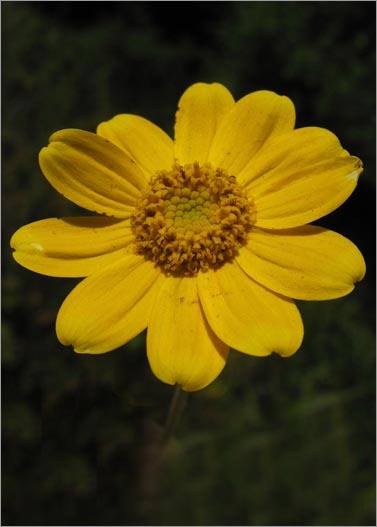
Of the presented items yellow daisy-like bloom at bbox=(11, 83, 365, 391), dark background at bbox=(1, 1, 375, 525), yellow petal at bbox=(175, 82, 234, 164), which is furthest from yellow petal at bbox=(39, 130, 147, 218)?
dark background at bbox=(1, 1, 375, 525)

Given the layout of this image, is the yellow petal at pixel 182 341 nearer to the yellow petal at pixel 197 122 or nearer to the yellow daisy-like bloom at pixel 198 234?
the yellow daisy-like bloom at pixel 198 234

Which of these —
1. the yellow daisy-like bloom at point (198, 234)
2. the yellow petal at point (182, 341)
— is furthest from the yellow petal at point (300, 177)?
the yellow petal at point (182, 341)

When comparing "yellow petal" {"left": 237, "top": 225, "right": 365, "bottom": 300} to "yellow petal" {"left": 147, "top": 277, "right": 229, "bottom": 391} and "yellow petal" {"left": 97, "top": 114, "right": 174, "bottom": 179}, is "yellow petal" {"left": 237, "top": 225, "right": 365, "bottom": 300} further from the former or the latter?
"yellow petal" {"left": 97, "top": 114, "right": 174, "bottom": 179}

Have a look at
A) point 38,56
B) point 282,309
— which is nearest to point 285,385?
point 282,309

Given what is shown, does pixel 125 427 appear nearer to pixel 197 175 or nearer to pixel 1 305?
pixel 1 305

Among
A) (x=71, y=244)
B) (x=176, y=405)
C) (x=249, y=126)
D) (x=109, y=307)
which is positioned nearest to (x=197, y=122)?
(x=249, y=126)
